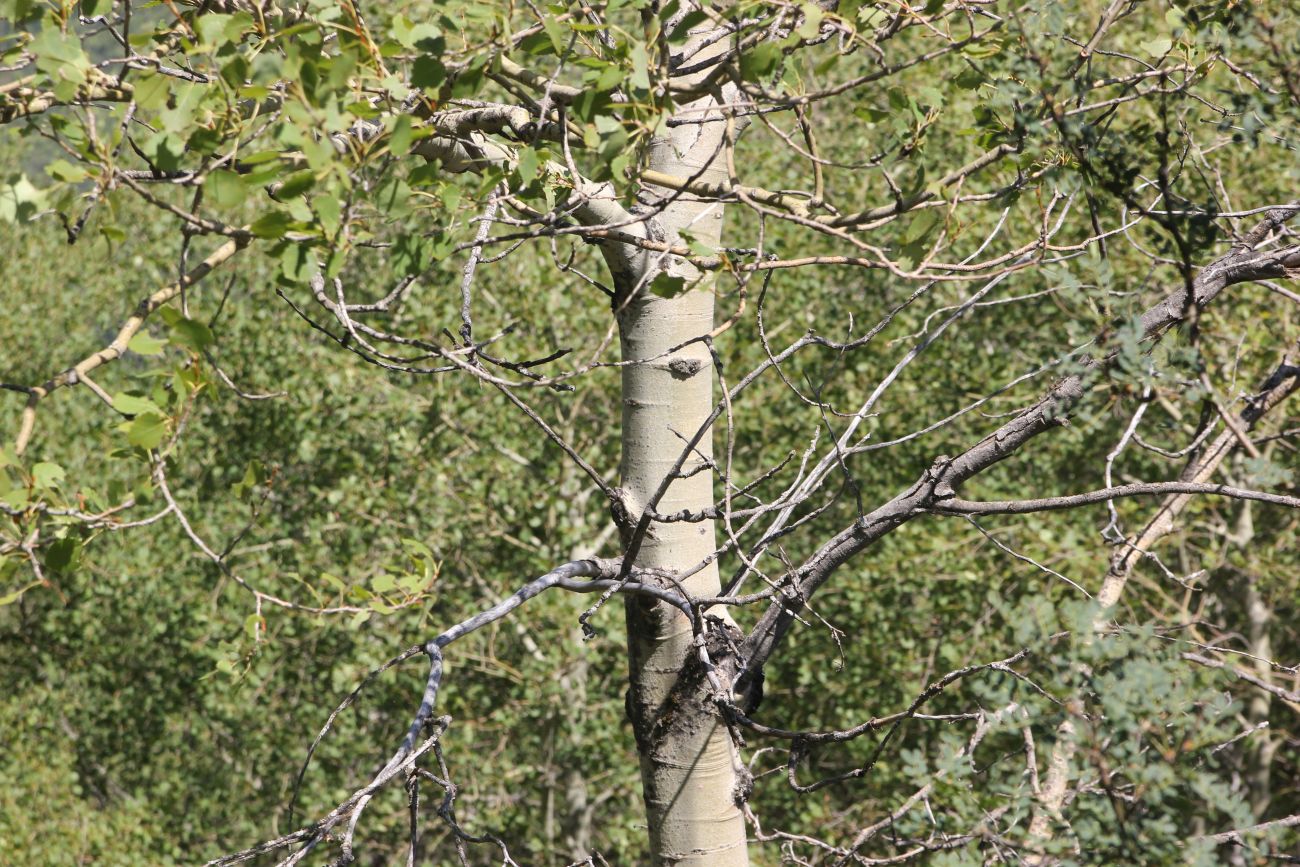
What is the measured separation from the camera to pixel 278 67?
134 cm

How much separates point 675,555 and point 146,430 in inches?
38.4

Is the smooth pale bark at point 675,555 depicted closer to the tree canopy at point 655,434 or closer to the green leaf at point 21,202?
the tree canopy at point 655,434

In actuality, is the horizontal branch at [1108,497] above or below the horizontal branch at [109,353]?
below

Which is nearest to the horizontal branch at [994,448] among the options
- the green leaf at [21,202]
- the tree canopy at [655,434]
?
the tree canopy at [655,434]

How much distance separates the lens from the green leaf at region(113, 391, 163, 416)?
4.82 ft

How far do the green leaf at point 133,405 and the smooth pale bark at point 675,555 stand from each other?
863mm

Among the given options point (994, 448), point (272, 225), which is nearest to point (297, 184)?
point (272, 225)

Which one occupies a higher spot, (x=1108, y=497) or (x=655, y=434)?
(x=655, y=434)

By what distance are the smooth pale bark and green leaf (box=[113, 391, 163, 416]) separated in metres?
0.86

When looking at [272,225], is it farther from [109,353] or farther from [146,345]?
[109,353]

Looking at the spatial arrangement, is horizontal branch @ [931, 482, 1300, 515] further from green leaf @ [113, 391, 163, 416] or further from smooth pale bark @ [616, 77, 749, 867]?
green leaf @ [113, 391, 163, 416]

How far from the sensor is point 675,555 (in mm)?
2160

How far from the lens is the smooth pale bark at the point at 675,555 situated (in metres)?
2.13

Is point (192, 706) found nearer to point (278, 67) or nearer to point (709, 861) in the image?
point (709, 861)
